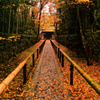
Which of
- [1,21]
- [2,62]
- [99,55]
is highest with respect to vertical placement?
[1,21]

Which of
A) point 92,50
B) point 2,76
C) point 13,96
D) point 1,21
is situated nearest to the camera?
point 13,96

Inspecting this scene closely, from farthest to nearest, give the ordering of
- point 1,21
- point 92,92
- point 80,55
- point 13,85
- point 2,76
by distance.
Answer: point 1,21, point 80,55, point 2,76, point 13,85, point 92,92

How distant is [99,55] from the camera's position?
721cm

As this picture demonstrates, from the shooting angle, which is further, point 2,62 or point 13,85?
point 2,62

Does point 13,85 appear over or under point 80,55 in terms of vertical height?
under

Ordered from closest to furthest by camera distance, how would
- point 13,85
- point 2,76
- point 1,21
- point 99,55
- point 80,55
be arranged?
point 13,85 < point 2,76 < point 99,55 < point 80,55 < point 1,21

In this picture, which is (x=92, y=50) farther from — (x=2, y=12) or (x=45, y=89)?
(x=2, y=12)

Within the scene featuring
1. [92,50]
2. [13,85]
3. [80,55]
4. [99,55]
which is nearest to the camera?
[13,85]

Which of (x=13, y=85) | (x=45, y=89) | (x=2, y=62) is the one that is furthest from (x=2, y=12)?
(x=45, y=89)

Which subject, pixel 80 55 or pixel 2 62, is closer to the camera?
pixel 2 62

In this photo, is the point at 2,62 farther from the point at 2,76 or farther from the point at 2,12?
the point at 2,12

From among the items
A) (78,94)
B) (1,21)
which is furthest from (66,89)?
(1,21)

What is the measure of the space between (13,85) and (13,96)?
1.01 m

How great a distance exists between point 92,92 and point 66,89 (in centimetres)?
114
